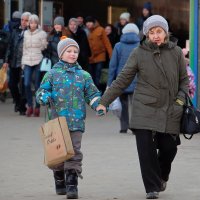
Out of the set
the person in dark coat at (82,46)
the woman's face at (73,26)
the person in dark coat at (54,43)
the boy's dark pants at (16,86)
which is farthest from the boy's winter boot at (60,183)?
the person in dark coat at (82,46)

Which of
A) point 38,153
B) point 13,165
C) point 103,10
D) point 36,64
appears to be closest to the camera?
point 13,165

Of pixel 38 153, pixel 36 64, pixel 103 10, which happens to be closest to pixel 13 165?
pixel 38 153

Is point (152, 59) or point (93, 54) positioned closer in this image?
point (152, 59)

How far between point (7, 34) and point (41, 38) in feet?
2.42

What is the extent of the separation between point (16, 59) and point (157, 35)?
8559 millimetres

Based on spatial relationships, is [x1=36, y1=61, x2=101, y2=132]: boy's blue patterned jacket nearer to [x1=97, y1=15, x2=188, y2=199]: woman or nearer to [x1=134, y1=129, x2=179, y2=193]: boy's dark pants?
A: [x1=97, y1=15, x2=188, y2=199]: woman

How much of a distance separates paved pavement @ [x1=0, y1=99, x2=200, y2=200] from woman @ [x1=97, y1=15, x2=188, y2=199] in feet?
1.42

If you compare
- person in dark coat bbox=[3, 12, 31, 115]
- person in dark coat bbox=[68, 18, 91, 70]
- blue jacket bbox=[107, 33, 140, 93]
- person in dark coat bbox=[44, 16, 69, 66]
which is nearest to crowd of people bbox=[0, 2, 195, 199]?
blue jacket bbox=[107, 33, 140, 93]

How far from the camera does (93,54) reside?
20000 mm

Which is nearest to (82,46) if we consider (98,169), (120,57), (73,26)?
(73,26)

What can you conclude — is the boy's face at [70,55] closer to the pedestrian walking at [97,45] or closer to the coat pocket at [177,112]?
the coat pocket at [177,112]

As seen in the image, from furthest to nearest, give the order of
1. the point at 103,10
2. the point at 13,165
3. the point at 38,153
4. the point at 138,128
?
the point at 103,10 < the point at 38,153 < the point at 13,165 < the point at 138,128

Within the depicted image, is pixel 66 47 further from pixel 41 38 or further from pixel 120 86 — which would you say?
pixel 41 38

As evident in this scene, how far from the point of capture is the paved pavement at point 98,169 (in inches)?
353
